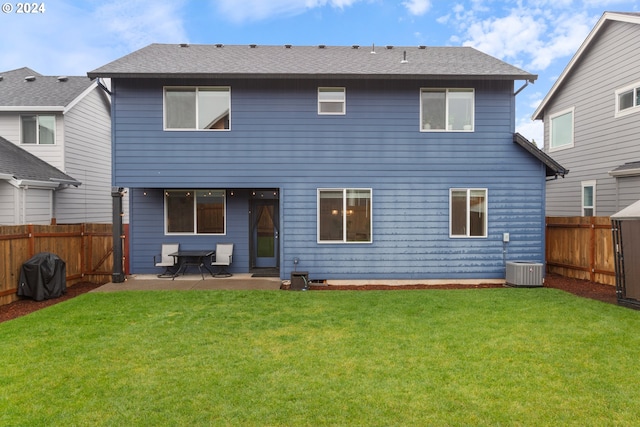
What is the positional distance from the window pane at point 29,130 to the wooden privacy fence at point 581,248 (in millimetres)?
17799

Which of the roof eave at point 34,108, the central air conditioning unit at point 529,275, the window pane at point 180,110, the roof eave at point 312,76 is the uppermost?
the roof eave at point 34,108

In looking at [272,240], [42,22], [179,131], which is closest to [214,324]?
[272,240]

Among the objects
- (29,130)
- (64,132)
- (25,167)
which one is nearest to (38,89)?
(29,130)

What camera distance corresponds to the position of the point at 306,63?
10.0 meters

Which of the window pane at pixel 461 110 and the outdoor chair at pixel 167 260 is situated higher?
the window pane at pixel 461 110

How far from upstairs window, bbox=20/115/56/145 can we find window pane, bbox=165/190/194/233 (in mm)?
6107

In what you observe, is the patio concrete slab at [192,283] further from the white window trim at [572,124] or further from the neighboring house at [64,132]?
the white window trim at [572,124]

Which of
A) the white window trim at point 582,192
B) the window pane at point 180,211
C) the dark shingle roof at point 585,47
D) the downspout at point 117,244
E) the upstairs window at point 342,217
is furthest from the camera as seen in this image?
the white window trim at point 582,192

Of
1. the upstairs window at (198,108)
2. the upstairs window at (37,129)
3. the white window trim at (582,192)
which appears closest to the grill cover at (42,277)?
the upstairs window at (198,108)

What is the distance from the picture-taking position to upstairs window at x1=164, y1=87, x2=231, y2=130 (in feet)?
31.3

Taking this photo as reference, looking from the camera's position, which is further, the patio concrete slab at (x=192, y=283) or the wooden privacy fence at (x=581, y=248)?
the wooden privacy fence at (x=581, y=248)

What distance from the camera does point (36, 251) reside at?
8.20 meters

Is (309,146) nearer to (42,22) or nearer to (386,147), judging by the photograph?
(386,147)
